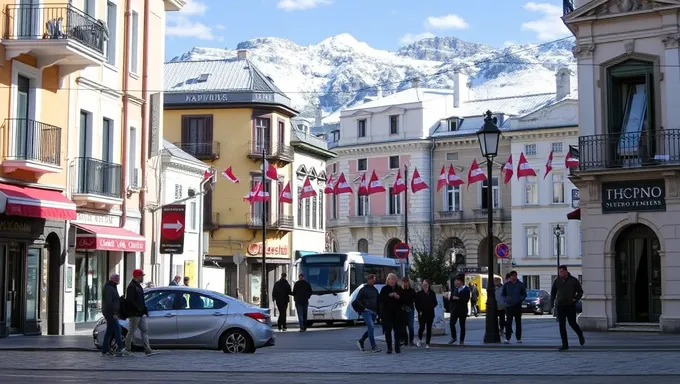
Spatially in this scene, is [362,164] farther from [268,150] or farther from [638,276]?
[638,276]

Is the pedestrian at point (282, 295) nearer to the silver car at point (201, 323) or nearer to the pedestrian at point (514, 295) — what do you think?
the pedestrian at point (514, 295)

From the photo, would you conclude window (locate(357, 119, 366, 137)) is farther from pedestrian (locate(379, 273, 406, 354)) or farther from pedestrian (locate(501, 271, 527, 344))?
pedestrian (locate(379, 273, 406, 354))

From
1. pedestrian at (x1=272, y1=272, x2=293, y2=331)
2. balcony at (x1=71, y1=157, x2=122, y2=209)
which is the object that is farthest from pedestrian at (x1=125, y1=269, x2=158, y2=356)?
pedestrian at (x1=272, y1=272, x2=293, y2=331)

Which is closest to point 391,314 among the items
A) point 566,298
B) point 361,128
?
point 566,298

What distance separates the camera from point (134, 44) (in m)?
39.1

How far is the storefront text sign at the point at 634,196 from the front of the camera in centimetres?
3284

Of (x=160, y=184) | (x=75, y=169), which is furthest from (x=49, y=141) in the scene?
(x=160, y=184)

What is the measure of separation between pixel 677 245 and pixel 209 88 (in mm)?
36923

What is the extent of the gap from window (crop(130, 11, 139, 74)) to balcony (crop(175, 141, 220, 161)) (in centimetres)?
2398

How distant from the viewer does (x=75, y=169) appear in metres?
34.0

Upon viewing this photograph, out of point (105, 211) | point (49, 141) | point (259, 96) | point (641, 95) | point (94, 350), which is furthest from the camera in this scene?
point (259, 96)

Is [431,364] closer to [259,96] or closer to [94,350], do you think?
[94,350]

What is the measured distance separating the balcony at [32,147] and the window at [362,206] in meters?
63.5

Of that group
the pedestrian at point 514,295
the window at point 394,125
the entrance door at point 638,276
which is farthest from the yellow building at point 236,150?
the pedestrian at point 514,295
